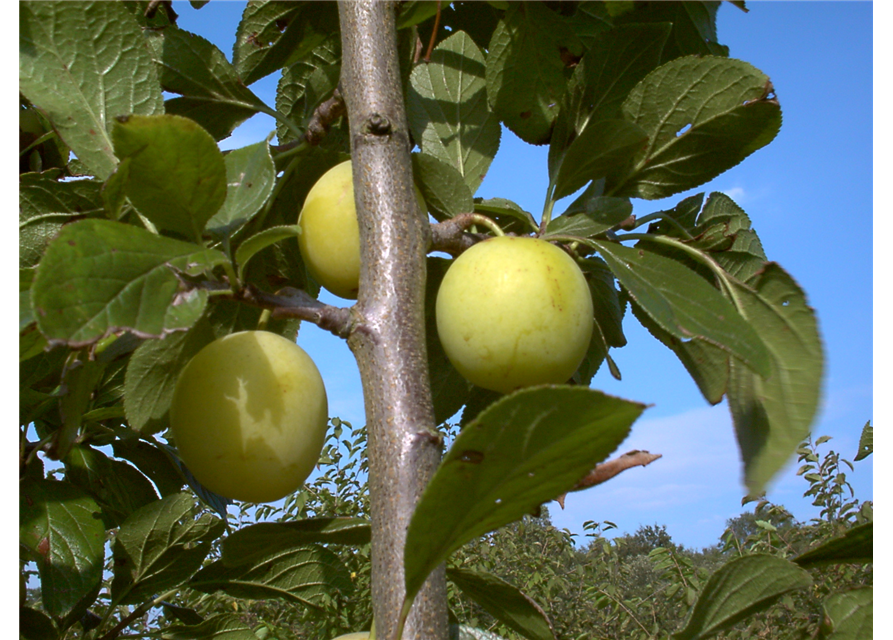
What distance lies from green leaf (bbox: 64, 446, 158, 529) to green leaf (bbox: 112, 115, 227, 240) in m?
0.86

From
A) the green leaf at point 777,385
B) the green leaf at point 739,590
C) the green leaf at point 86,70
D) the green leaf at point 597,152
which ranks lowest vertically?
the green leaf at point 739,590

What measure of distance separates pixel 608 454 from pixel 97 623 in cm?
125

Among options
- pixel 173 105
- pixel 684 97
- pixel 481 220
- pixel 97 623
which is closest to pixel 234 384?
pixel 481 220

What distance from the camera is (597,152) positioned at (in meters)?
0.82

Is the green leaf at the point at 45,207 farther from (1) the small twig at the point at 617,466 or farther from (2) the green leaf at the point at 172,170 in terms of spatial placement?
(1) the small twig at the point at 617,466

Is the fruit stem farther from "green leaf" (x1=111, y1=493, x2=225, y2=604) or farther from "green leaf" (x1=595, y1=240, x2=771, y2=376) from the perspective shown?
"green leaf" (x1=111, y1=493, x2=225, y2=604)

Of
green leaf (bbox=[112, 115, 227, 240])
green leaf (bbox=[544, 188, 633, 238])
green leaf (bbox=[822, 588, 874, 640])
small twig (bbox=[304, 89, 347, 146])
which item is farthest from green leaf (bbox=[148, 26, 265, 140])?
green leaf (bbox=[822, 588, 874, 640])

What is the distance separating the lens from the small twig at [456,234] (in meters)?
0.76

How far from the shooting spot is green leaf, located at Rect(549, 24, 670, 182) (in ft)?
2.80

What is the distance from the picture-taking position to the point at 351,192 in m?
0.76

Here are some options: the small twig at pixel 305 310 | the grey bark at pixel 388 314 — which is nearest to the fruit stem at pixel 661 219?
the grey bark at pixel 388 314

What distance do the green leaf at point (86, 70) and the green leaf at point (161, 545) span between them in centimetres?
55

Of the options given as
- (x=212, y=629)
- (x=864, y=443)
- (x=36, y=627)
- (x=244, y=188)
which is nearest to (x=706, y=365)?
(x=244, y=188)

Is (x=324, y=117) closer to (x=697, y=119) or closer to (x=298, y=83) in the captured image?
(x=298, y=83)
